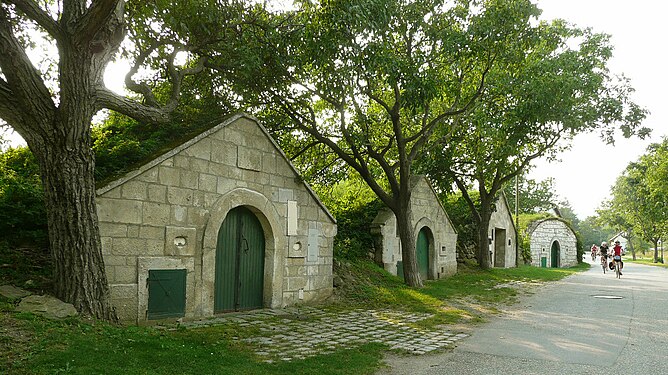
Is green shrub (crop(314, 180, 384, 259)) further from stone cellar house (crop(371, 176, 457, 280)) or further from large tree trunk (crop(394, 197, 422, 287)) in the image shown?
large tree trunk (crop(394, 197, 422, 287))

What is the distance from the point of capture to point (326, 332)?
7.84m

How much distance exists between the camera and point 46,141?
6.16 m

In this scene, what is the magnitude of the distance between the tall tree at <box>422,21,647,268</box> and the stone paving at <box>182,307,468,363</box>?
618 cm

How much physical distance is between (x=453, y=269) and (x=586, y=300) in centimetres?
658

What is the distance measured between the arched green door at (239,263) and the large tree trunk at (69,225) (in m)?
3.07

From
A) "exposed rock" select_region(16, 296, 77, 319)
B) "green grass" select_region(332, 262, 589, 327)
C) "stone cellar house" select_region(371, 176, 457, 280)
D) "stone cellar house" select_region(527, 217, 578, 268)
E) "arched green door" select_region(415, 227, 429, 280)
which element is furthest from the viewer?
"stone cellar house" select_region(527, 217, 578, 268)

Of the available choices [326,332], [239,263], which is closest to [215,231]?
[239,263]

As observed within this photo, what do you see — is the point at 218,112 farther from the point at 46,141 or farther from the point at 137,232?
the point at 46,141

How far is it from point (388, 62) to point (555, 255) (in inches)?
1152

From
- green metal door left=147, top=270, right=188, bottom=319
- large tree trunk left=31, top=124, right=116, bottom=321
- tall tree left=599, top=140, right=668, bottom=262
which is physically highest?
tall tree left=599, top=140, right=668, bottom=262

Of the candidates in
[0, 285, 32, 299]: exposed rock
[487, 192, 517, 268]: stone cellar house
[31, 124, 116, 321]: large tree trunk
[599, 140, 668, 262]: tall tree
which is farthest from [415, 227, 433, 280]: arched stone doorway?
[599, 140, 668, 262]: tall tree

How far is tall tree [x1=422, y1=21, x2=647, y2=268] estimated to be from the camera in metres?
12.6

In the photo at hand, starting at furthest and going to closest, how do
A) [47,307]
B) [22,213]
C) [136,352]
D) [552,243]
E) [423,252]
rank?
[552,243]
[423,252]
[22,213]
[47,307]
[136,352]

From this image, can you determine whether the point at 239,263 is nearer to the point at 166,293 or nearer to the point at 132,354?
the point at 166,293
